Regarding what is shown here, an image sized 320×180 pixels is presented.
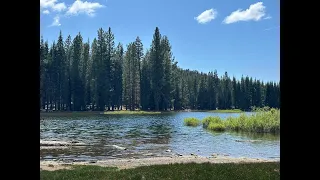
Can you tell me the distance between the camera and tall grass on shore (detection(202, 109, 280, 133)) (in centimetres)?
4006

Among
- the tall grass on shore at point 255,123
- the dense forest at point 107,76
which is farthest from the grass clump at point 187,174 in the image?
the dense forest at point 107,76

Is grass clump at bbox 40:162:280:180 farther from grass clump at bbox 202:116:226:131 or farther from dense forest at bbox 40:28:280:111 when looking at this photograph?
dense forest at bbox 40:28:280:111

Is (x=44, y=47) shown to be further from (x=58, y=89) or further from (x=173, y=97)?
(x=173, y=97)

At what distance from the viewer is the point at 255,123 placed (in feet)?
138

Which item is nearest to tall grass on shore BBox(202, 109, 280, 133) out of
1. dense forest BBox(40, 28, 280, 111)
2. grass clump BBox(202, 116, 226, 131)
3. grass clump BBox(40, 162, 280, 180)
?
→ grass clump BBox(202, 116, 226, 131)

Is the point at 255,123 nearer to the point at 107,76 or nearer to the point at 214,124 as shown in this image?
the point at 214,124

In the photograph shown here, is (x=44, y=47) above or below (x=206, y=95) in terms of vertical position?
above

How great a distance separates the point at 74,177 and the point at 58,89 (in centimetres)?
9252

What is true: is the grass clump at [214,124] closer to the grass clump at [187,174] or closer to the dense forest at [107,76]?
the grass clump at [187,174]

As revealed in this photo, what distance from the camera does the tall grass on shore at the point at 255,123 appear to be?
40.1 m

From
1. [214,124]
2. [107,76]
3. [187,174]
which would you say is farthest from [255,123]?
[107,76]
